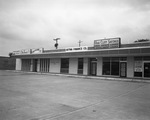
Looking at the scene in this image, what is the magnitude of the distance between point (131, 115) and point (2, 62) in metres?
42.9

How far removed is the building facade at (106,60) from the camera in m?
18.5

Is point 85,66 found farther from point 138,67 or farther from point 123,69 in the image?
point 138,67

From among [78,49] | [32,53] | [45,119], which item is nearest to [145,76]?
[78,49]

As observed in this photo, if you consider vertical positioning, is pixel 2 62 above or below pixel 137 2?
below

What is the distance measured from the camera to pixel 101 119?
4.77 metres

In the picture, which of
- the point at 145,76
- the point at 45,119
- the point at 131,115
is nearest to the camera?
the point at 45,119

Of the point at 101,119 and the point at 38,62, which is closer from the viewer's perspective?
the point at 101,119

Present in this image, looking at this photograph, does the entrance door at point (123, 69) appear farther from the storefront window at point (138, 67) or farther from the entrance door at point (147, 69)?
the entrance door at point (147, 69)

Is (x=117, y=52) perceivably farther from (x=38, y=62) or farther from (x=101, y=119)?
(x=38, y=62)

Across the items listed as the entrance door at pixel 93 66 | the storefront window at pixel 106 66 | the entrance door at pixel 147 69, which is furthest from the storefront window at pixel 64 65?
the entrance door at pixel 147 69

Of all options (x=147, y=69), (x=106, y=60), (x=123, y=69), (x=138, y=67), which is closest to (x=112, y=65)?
(x=106, y=60)

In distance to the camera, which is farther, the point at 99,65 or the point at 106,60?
the point at 99,65

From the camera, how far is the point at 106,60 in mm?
22312

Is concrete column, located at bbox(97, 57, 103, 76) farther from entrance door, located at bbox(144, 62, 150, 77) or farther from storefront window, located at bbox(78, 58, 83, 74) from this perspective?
entrance door, located at bbox(144, 62, 150, 77)
